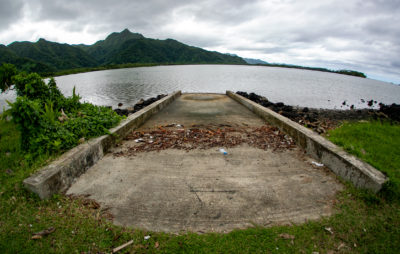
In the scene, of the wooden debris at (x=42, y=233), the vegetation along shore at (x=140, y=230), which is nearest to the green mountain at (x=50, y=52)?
the vegetation along shore at (x=140, y=230)

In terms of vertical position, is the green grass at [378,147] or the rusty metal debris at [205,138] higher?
the green grass at [378,147]

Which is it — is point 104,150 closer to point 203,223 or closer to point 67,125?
point 67,125

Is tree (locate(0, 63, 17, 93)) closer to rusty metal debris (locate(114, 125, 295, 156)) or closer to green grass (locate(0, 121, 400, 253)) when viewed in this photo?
rusty metal debris (locate(114, 125, 295, 156))

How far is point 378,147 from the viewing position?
3.68m

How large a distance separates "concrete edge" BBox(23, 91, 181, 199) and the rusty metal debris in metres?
0.37

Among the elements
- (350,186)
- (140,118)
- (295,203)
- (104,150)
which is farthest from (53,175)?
(350,186)

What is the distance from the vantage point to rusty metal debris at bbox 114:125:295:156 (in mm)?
4395

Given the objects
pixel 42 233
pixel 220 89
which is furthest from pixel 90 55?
pixel 42 233

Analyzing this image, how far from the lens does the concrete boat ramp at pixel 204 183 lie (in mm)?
2383

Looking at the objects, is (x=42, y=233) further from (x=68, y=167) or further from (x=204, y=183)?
(x=204, y=183)

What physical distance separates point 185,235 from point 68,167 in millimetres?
2021

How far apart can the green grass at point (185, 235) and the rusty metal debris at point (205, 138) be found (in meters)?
1.74

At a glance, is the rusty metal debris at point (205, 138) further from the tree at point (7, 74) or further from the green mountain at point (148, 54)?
the green mountain at point (148, 54)

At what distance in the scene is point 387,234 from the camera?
2.07 metres
